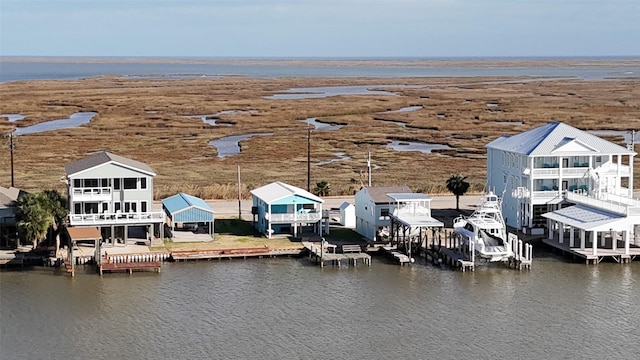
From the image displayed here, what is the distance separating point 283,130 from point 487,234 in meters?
71.4

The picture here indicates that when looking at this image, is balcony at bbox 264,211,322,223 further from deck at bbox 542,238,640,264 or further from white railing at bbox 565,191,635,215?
white railing at bbox 565,191,635,215

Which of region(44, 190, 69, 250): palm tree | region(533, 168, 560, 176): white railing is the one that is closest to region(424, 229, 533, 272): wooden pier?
region(533, 168, 560, 176): white railing

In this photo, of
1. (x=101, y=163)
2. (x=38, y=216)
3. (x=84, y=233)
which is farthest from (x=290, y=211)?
(x=38, y=216)

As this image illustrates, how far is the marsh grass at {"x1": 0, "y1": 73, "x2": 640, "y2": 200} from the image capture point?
79062 mm

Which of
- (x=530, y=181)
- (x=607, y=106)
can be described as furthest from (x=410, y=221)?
(x=607, y=106)

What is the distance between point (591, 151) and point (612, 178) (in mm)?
→ 2102

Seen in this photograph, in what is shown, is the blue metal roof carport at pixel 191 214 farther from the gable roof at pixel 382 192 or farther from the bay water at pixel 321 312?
the gable roof at pixel 382 192

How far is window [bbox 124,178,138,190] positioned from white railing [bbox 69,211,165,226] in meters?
1.85

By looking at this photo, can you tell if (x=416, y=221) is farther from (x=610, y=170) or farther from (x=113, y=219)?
(x=113, y=219)

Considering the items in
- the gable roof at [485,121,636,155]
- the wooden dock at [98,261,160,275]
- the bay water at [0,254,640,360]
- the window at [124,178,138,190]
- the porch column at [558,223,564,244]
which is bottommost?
the bay water at [0,254,640,360]

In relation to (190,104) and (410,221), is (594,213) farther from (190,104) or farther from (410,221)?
(190,104)

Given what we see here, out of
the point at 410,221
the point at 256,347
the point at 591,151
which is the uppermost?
the point at 591,151

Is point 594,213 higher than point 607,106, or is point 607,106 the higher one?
point 607,106

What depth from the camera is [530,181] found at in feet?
178
